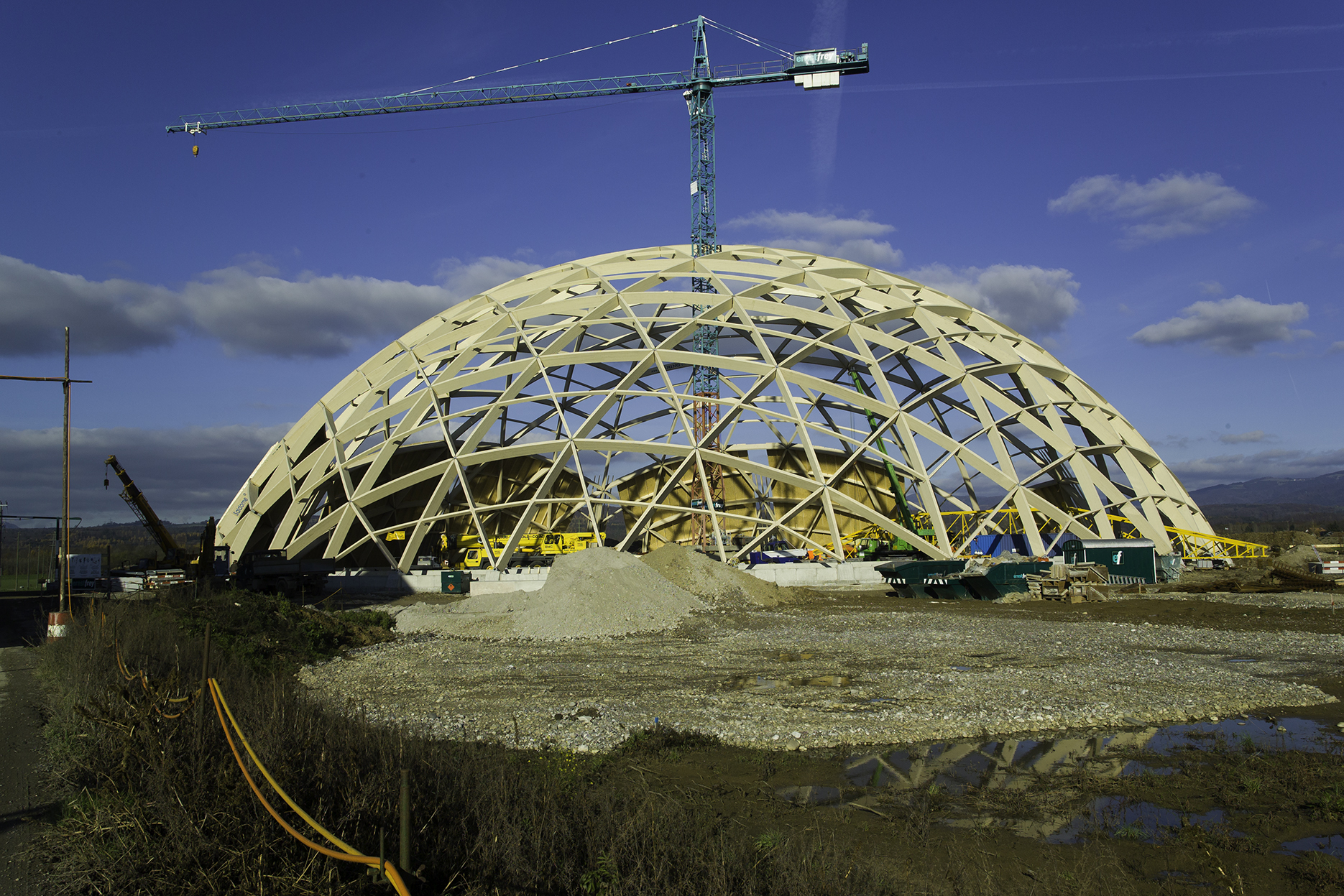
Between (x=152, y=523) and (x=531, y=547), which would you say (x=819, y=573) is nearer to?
(x=531, y=547)

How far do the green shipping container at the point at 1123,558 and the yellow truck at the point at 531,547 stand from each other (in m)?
17.2

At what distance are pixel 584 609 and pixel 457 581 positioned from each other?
1035cm

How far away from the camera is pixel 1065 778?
24.9 ft

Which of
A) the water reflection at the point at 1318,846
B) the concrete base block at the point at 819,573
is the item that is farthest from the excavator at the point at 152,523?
the water reflection at the point at 1318,846

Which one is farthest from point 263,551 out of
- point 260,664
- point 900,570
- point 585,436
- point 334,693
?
point 900,570

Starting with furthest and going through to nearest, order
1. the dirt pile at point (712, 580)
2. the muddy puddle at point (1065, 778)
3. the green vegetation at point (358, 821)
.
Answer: the dirt pile at point (712, 580) < the muddy puddle at point (1065, 778) < the green vegetation at point (358, 821)

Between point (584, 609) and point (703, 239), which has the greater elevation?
point (703, 239)

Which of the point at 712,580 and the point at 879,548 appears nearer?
the point at 712,580

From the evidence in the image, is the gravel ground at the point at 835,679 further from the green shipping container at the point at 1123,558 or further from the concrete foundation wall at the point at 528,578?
the concrete foundation wall at the point at 528,578

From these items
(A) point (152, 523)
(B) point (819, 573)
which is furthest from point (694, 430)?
(A) point (152, 523)

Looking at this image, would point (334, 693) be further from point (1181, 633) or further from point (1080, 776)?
point (1181, 633)

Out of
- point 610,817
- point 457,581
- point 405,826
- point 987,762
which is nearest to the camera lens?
point 405,826

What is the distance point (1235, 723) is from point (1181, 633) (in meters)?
8.29

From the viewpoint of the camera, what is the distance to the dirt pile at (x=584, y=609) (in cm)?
1859
